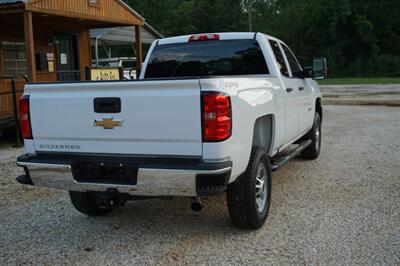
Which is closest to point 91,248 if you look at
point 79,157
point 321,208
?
point 79,157

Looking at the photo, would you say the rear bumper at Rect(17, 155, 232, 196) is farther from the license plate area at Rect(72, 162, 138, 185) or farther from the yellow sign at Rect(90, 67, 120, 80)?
the yellow sign at Rect(90, 67, 120, 80)

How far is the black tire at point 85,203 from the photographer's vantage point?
523cm

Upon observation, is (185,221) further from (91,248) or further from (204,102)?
(204,102)

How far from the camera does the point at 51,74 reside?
15.7 metres

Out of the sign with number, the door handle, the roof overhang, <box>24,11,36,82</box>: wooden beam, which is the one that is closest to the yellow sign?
the roof overhang

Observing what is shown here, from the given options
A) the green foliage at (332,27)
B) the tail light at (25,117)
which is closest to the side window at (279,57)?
the tail light at (25,117)

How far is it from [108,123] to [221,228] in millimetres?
1605

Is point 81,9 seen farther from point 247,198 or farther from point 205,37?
point 247,198

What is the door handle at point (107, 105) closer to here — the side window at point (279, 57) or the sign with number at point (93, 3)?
the side window at point (279, 57)

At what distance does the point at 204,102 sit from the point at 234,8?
71.9m

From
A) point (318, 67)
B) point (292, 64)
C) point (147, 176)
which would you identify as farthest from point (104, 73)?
point (147, 176)

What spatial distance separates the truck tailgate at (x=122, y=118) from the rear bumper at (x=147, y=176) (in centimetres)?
10

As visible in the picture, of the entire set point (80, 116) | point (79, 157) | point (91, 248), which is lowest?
point (91, 248)

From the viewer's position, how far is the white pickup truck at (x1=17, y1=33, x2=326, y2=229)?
3951 millimetres
